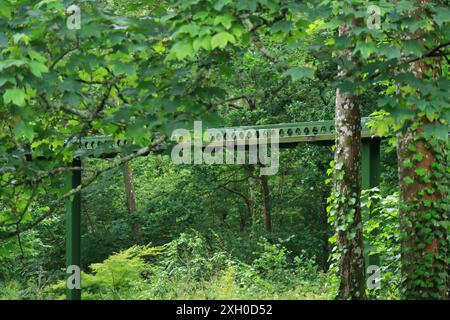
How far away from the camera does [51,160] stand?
622cm

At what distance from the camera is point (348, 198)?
22.6 ft

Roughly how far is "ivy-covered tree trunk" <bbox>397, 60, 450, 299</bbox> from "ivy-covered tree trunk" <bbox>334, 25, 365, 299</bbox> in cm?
48

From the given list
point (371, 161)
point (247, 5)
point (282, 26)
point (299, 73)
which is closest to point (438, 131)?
point (299, 73)

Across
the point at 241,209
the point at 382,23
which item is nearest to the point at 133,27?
the point at 382,23

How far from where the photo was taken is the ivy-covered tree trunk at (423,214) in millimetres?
6859

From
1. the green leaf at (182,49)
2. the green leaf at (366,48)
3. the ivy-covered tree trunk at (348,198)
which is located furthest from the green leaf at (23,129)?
the ivy-covered tree trunk at (348,198)

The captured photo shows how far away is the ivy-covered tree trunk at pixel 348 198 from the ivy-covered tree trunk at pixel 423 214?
0.48 metres

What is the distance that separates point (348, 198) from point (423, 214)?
75cm

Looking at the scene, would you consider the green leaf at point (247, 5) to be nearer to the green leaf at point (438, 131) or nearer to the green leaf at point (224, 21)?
the green leaf at point (224, 21)

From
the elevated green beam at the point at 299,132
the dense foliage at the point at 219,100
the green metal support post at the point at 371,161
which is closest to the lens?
the dense foliage at the point at 219,100

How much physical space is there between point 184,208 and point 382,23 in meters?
15.0

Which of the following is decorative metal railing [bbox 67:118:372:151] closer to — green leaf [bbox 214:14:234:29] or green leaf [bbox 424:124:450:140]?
green leaf [bbox 424:124:450:140]

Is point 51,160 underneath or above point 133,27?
underneath
